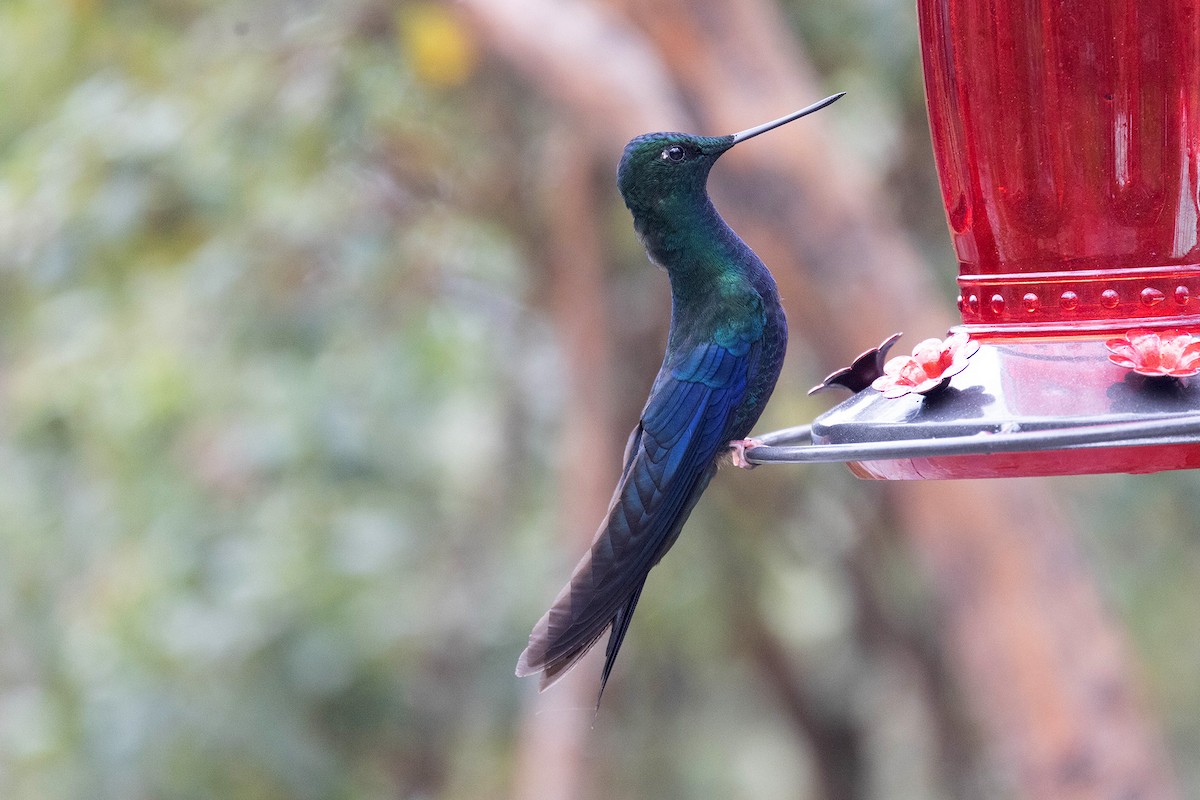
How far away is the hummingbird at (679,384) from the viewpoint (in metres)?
2.15

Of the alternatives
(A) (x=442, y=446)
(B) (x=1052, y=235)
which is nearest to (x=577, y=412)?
(A) (x=442, y=446)

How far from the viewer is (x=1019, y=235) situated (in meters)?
2.19

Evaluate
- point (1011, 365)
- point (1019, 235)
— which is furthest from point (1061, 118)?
point (1011, 365)

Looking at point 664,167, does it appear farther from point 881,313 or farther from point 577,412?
point 577,412

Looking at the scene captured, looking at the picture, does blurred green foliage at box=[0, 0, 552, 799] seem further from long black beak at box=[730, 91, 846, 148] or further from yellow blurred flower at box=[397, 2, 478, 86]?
long black beak at box=[730, 91, 846, 148]

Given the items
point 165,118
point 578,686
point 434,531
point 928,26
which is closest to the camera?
point 928,26

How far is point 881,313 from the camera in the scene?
4.63 meters

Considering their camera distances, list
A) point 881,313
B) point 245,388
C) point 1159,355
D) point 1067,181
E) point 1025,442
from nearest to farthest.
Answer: point 1025,442
point 1159,355
point 1067,181
point 881,313
point 245,388

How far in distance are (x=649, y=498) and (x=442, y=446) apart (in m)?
6.27

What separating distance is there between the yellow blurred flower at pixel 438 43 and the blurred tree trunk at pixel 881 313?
0.27 m

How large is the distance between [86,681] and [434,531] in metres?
2.46

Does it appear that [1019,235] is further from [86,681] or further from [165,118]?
[86,681]

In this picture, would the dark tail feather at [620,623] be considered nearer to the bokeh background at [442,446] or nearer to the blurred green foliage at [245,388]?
the bokeh background at [442,446]

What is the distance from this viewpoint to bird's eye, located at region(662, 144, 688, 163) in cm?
244
